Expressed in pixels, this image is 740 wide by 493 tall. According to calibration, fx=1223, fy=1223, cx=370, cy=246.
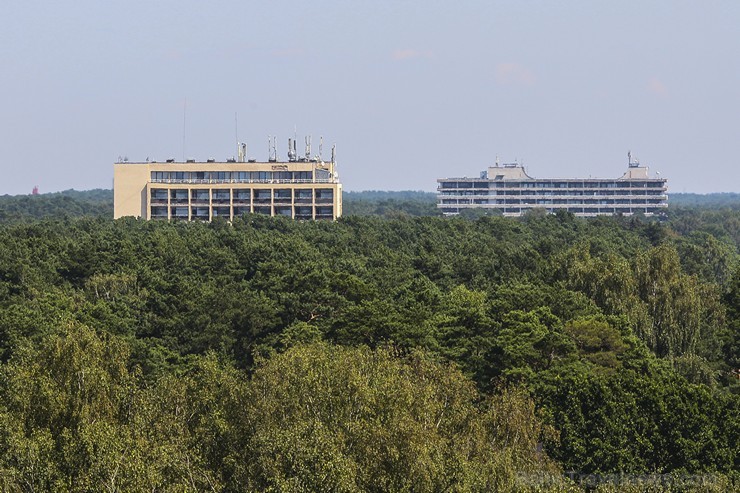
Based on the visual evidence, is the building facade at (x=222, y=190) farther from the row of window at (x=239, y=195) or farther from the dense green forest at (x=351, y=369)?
the dense green forest at (x=351, y=369)

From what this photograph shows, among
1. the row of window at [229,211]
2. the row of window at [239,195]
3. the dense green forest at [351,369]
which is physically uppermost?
the row of window at [239,195]

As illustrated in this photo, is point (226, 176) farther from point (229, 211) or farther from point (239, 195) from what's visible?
point (229, 211)

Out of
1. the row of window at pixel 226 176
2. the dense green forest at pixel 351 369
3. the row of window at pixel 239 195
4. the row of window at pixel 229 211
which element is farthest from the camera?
the row of window at pixel 226 176

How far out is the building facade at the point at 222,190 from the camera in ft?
475

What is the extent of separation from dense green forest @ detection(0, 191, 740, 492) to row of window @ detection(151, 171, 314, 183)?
46.4 meters

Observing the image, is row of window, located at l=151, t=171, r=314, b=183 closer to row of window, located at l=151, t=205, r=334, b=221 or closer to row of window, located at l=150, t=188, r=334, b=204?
row of window, located at l=150, t=188, r=334, b=204

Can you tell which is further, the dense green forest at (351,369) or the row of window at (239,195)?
the row of window at (239,195)

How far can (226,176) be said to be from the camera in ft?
479

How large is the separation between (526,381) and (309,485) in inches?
832

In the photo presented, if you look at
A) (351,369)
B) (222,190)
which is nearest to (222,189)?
(222,190)

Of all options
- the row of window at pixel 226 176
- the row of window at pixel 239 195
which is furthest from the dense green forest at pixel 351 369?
the row of window at pixel 226 176

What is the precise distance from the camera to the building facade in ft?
475

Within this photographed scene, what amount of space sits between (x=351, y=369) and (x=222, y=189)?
107791 millimetres

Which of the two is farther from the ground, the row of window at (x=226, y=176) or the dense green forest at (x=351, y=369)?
the row of window at (x=226, y=176)
